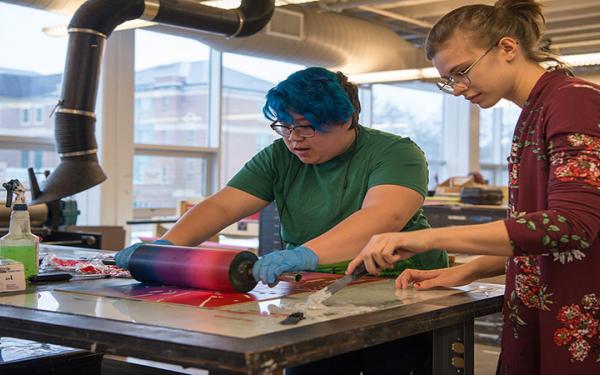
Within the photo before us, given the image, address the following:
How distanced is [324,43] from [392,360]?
5291 millimetres

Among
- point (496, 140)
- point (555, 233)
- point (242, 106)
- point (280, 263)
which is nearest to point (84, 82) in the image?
point (280, 263)

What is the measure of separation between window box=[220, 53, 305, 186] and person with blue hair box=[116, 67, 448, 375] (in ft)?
19.5

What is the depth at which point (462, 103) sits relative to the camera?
10758 mm

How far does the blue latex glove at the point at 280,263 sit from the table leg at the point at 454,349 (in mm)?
301

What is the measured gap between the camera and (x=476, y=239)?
1334 mm

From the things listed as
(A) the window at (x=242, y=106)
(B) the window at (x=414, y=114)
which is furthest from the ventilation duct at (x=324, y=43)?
(B) the window at (x=414, y=114)

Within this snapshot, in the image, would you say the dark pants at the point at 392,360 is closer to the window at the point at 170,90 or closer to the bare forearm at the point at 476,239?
the bare forearm at the point at 476,239

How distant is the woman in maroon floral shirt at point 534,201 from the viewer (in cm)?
130

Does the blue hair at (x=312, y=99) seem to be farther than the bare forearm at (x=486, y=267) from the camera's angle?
Yes

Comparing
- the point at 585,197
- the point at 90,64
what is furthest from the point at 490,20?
the point at 90,64

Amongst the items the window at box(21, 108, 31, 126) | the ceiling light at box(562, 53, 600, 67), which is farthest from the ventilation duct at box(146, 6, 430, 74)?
the ceiling light at box(562, 53, 600, 67)

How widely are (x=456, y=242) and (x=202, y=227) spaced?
0.89m

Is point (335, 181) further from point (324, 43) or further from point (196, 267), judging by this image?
point (324, 43)

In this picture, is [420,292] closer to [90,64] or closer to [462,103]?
[90,64]
